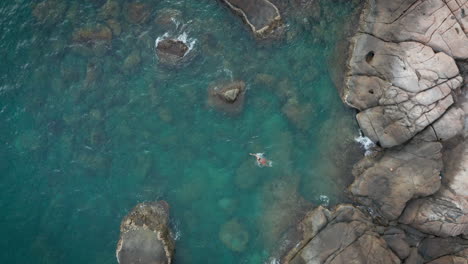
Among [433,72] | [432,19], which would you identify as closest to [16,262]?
[433,72]

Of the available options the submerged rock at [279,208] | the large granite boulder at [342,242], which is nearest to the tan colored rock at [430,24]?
the large granite boulder at [342,242]

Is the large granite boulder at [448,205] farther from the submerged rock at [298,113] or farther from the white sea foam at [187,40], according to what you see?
the white sea foam at [187,40]

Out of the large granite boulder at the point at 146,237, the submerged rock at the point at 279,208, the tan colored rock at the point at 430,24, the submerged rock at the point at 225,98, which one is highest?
the tan colored rock at the point at 430,24

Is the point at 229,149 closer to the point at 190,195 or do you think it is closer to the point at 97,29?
the point at 190,195

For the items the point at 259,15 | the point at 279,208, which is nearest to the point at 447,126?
the point at 279,208

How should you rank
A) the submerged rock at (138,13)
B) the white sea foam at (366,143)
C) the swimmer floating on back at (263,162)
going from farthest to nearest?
the submerged rock at (138,13) → the swimmer floating on back at (263,162) → the white sea foam at (366,143)

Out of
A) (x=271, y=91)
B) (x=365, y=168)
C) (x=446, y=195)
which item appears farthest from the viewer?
(x=271, y=91)

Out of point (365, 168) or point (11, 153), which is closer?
point (365, 168)
